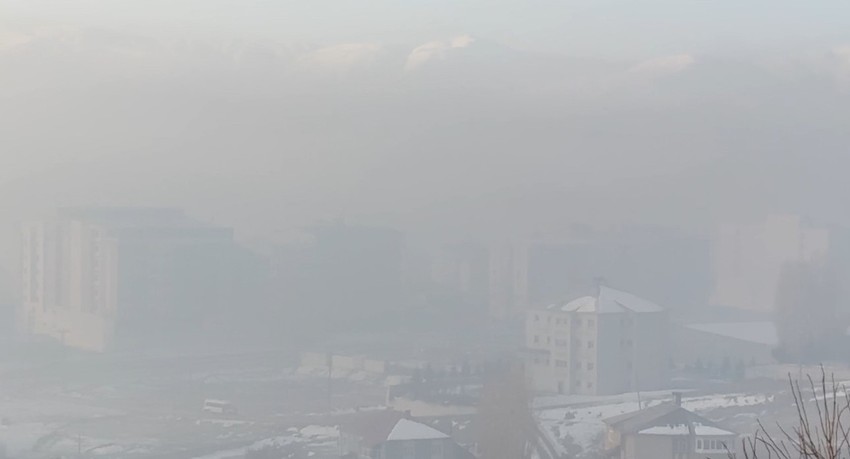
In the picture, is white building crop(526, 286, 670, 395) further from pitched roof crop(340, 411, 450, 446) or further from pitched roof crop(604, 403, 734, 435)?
pitched roof crop(340, 411, 450, 446)

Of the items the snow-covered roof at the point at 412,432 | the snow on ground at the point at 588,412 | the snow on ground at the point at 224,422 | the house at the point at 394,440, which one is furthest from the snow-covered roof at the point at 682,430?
the snow on ground at the point at 224,422

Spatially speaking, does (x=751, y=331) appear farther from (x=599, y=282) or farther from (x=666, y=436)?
(x=666, y=436)

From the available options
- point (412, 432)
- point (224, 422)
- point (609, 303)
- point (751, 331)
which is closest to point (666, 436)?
point (609, 303)

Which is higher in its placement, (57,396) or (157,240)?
(157,240)

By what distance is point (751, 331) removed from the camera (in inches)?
294

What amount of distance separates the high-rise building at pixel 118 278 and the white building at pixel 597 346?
1.62 metres

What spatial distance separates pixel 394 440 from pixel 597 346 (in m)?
1.20

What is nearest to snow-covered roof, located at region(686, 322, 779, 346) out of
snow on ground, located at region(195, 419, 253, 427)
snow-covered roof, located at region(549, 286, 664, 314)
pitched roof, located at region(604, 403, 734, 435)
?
snow-covered roof, located at region(549, 286, 664, 314)

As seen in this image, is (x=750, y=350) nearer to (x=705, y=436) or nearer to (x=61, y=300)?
(x=705, y=436)

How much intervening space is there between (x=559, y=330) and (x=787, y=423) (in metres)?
1.26

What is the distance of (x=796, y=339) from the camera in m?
7.45

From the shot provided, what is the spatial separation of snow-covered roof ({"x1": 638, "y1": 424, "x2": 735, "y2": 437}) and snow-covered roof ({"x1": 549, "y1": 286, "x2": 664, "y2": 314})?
86 centimetres

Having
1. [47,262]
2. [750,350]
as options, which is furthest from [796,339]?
[47,262]

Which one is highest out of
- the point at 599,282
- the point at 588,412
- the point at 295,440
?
the point at 599,282
